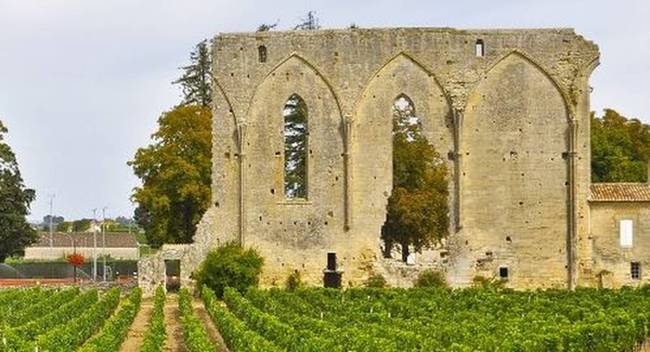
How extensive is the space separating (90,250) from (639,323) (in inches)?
2830

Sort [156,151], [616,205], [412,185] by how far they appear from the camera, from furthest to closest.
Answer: [156,151] → [412,185] → [616,205]

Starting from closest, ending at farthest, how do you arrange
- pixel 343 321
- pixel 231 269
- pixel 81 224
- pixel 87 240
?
pixel 343 321, pixel 231 269, pixel 87 240, pixel 81 224

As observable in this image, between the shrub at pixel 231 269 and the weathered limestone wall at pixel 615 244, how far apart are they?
10.8 metres

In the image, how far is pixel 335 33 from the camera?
132 feet

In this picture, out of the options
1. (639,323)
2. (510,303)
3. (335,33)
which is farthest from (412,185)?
(639,323)

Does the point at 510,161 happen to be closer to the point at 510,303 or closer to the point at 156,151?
the point at 510,303

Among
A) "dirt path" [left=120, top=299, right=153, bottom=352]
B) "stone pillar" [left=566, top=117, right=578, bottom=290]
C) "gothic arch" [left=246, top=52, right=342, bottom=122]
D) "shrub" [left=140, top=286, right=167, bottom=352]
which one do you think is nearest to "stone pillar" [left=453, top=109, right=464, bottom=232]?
"stone pillar" [left=566, top=117, right=578, bottom=290]

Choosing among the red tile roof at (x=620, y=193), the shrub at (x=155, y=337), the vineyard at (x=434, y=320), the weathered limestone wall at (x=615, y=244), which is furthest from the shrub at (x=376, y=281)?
the shrub at (x=155, y=337)

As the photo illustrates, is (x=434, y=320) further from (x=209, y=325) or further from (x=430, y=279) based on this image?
(x=430, y=279)

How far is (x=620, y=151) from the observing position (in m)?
53.2

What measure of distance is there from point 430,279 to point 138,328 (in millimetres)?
11476

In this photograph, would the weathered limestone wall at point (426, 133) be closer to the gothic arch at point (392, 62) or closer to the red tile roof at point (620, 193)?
the gothic arch at point (392, 62)

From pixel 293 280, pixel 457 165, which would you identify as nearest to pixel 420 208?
pixel 457 165

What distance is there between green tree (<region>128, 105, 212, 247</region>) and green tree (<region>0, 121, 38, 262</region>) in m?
7.02
